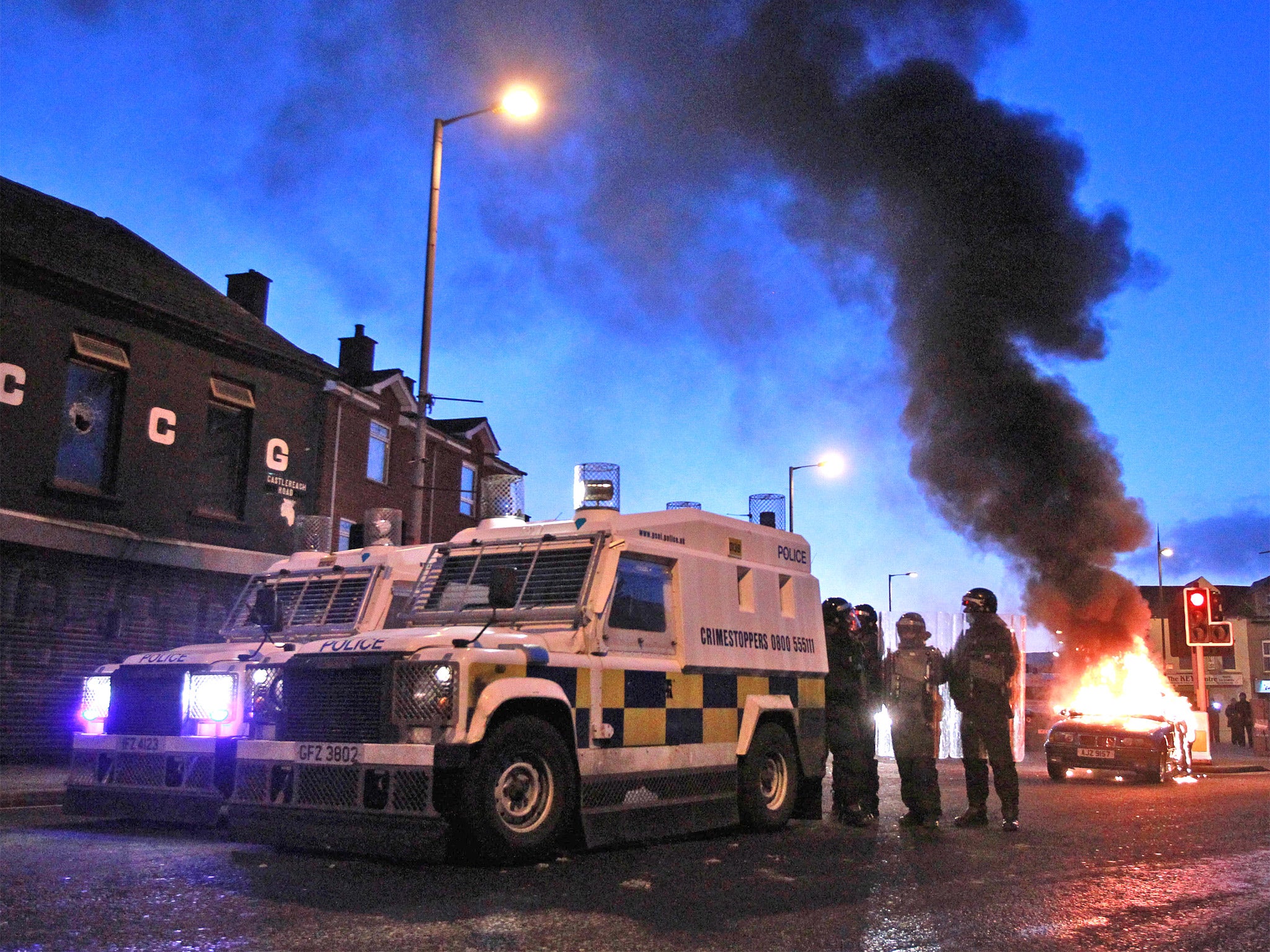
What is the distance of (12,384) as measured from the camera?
55.4 ft

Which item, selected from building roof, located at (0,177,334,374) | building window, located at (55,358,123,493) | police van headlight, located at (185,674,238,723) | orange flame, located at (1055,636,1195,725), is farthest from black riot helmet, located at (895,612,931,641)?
building roof, located at (0,177,334,374)

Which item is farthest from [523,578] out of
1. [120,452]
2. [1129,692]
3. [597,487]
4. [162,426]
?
[1129,692]

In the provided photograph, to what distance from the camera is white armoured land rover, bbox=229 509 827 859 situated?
680 centimetres

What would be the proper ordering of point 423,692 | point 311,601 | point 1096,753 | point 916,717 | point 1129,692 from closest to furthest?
point 423,692, point 916,717, point 311,601, point 1096,753, point 1129,692

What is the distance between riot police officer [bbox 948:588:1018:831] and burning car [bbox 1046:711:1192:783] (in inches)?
284

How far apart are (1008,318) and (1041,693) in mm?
19635

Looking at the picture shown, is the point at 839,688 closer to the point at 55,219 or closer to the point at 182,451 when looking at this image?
the point at 182,451

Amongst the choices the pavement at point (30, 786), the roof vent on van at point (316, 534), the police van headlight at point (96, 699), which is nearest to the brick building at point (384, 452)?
the pavement at point (30, 786)

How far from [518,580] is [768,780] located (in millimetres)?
2834

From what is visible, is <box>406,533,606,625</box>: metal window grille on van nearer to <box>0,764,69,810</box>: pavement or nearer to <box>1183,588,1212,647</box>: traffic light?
<box>0,764,69,810</box>: pavement

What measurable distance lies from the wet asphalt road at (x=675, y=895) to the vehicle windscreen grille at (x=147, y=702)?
31.1 inches

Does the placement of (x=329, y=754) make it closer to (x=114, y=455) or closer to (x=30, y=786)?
(x=30, y=786)

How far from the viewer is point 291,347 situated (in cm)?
2330

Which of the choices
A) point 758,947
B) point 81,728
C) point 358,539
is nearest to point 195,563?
point 358,539
